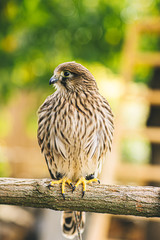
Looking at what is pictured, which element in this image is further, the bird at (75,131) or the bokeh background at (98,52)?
the bokeh background at (98,52)

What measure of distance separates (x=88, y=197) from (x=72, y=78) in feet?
2.47

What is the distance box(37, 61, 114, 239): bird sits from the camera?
8.32ft

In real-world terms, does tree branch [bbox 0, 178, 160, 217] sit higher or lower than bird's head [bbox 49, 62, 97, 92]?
lower

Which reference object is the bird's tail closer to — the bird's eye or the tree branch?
the tree branch

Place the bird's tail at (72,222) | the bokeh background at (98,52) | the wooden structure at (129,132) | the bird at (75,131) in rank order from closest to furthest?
1. the bird at (75,131)
2. the bird's tail at (72,222)
3. the wooden structure at (129,132)
4. the bokeh background at (98,52)

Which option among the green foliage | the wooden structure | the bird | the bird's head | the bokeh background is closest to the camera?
the bird's head

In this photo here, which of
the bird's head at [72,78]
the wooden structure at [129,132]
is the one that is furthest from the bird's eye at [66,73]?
the wooden structure at [129,132]

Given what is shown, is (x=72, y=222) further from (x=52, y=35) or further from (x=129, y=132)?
(x=52, y=35)

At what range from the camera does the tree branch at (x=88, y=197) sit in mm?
2281

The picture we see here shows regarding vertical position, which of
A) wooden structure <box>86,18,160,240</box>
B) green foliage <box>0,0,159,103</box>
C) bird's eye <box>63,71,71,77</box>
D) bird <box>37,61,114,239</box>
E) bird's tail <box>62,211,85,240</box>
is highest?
green foliage <box>0,0,159,103</box>

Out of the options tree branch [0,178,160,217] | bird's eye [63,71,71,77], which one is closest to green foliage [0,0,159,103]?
bird's eye [63,71,71,77]

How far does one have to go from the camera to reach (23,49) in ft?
16.5

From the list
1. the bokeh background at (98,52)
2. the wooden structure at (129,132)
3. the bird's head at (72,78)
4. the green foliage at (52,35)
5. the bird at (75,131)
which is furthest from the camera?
the green foliage at (52,35)

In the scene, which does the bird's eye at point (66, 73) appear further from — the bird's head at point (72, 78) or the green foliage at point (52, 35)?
the green foliage at point (52, 35)
